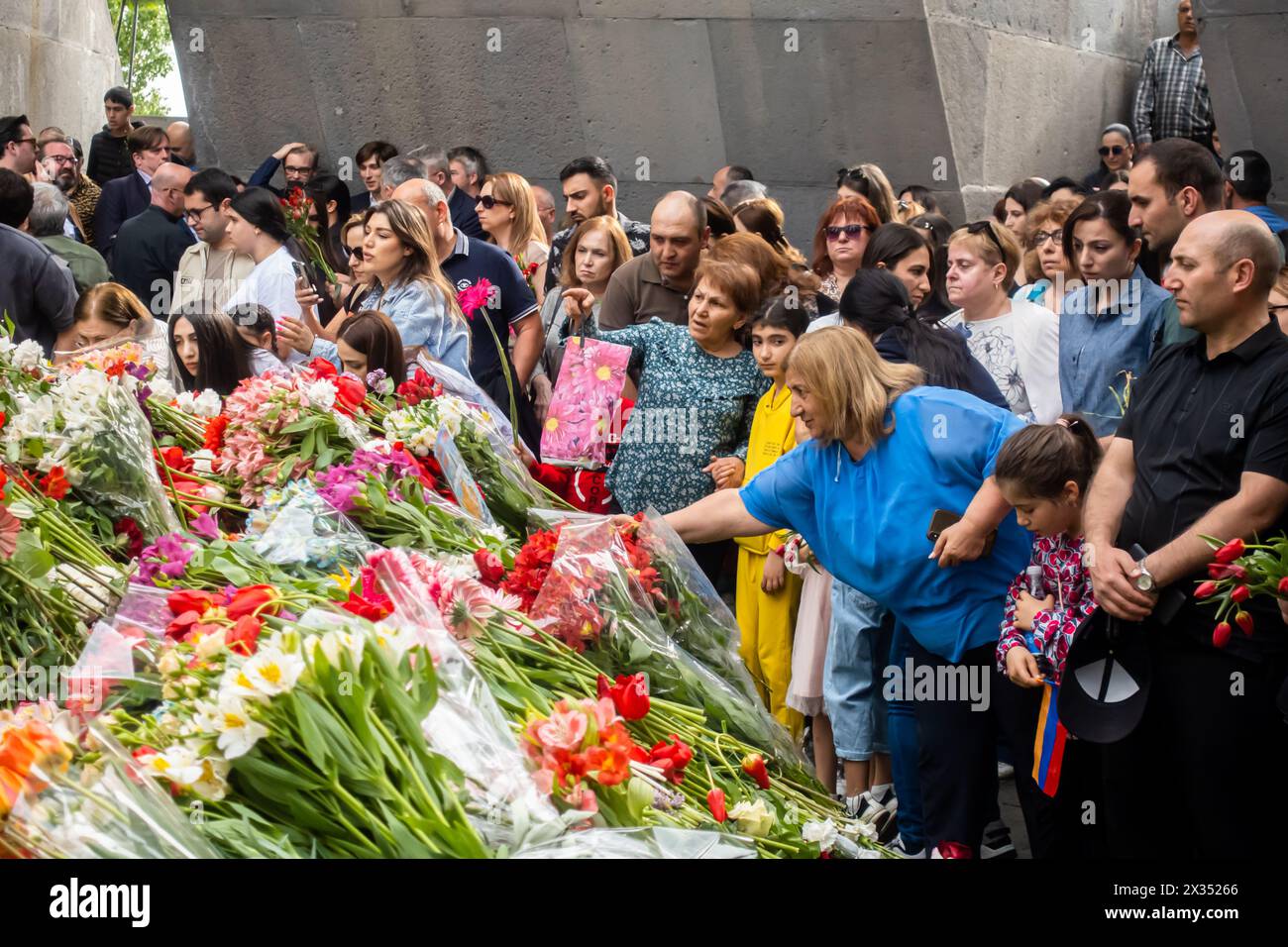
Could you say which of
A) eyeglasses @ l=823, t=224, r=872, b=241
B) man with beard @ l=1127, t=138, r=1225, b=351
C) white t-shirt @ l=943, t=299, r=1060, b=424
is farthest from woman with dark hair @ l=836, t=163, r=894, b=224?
man with beard @ l=1127, t=138, r=1225, b=351

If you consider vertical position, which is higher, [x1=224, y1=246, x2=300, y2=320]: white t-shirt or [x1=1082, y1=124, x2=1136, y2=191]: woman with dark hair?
[x1=1082, y1=124, x2=1136, y2=191]: woman with dark hair

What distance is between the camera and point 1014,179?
33.3 ft

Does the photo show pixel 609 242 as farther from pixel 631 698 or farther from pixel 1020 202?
pixel 631 698

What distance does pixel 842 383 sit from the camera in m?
4.03

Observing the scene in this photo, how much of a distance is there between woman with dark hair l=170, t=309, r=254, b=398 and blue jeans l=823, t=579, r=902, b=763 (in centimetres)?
221

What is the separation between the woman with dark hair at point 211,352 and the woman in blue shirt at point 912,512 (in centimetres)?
221

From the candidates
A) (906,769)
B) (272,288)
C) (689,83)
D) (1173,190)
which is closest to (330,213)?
(689,83)

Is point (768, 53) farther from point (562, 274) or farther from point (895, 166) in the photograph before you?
point (562, 274)

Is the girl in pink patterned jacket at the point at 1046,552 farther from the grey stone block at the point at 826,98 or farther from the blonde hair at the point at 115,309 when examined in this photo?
the grey stone block at the point at 826,98

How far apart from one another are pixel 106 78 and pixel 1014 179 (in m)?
9.76

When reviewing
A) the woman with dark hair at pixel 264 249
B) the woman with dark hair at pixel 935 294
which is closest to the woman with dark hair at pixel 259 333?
the woman with dark hair at pixel 264 249

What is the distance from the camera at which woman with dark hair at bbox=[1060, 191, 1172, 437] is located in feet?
17.3

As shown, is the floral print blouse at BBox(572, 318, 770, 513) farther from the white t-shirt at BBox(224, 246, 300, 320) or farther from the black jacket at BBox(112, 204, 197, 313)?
the black jacket at BBox(112, 204, 197, 313)
